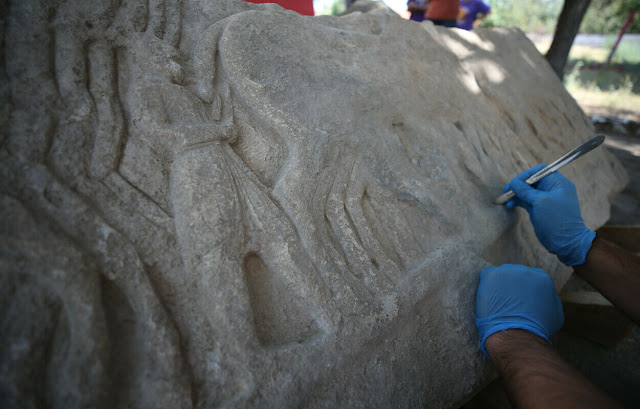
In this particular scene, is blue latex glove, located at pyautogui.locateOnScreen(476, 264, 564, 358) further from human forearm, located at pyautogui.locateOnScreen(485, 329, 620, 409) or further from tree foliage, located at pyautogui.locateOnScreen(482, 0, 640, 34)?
tree foliage, located at pyautogui.locateOnScreen(482, 0, 640, 34)

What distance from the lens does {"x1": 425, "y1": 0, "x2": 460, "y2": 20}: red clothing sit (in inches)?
194

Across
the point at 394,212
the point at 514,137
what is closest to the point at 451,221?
the point at 394,212

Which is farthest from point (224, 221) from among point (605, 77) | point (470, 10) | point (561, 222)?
point (605, 77)

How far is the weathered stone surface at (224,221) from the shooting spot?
96cm

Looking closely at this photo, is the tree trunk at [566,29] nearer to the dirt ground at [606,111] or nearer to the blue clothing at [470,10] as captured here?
the blue clothing at [470,10]

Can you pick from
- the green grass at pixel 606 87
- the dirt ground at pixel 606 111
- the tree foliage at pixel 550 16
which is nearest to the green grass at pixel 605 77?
the green grass at pixel 606 87

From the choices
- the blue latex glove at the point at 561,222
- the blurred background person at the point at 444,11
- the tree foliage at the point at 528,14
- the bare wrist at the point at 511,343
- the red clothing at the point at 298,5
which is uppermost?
the red clothing at the point at 298,5

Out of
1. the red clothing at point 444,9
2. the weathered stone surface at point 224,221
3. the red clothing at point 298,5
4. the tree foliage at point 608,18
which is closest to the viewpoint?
the weathered stone surface at point 224,221

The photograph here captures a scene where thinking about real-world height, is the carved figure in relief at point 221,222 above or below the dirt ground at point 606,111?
above

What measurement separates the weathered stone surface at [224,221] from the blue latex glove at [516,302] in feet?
0.28

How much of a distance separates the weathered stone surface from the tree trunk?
4.17 meters

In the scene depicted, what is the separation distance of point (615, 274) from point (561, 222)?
1.13ft

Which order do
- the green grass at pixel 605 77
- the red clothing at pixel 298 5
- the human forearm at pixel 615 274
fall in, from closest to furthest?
the human forearm at pixel 615 274 < the red clothing at pixel 298 5 < the green grass at pixel 605 77

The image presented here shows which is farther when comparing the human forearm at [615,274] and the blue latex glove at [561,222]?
the blue latex glove at [561,222]
